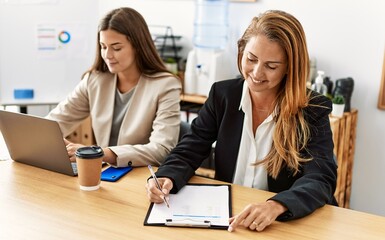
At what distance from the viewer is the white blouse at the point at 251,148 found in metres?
1.72

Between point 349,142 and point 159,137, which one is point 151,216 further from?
point 349,142

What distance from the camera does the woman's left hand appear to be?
1313 mm

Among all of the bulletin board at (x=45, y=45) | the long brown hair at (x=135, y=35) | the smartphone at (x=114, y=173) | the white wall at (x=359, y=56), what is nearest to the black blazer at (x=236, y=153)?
the smartphone at (x=114, y=173)

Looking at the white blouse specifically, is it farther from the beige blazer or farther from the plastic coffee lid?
the plastic coffee lid

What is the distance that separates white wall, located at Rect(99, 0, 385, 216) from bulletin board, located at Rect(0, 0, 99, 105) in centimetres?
109

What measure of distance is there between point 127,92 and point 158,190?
0.77 meters

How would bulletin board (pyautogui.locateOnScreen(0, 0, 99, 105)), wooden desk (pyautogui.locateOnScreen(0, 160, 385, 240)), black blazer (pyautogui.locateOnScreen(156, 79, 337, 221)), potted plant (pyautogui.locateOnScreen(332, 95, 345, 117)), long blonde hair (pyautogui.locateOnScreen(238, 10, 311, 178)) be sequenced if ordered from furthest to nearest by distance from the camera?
bulletin board (pyautogui.locateOnScreen(0, 0, 99, 105))
potted plant (pyautogui.locateOnScreen(332, 95, 345, 117))
long blonde hair (pyautogui.locateOnScreen(238, 10, 311, 178))
black blazer (pyautogui.locateOnScreen(156, 79, 337, 221))
wooden desk (pyautogui.locateOnScreen(0, 160, 385, 240))

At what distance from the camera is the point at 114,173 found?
1.71 metres

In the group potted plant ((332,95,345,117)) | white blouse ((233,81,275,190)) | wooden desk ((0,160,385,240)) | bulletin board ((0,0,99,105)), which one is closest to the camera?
wooden desk ((0,160,385,240))

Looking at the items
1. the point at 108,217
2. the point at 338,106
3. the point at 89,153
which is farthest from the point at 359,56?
the point at 108,217

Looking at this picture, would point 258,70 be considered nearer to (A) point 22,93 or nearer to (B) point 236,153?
(B) point 236,153

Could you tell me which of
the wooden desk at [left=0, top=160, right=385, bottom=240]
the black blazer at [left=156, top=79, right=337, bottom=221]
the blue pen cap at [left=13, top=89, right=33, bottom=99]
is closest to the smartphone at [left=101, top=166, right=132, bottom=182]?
the wooden desk at [left=0, top=160, right=385, bottom=240]

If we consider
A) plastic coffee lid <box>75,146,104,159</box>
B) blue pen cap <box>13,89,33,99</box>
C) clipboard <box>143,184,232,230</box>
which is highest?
plastic coffee lid <box>75,146,104,159</box>

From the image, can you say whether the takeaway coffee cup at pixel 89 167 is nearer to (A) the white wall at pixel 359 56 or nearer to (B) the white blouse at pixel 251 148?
(B) the white blouse at pixel 251 148
